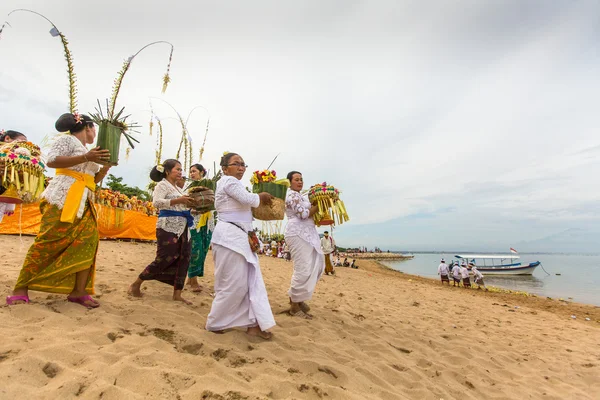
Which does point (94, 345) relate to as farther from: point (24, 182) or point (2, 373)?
point (24, 182)

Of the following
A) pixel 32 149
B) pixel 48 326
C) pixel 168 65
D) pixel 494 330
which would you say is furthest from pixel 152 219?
pixel 494 330

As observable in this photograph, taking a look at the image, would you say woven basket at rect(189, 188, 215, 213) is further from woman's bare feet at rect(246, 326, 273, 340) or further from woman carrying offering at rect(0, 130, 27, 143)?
woman carrying offering at rect(0, 130, 27, 143)

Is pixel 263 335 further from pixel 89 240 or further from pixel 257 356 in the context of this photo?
pixel 89 240

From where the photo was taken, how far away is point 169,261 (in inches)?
145

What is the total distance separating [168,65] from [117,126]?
2567mm

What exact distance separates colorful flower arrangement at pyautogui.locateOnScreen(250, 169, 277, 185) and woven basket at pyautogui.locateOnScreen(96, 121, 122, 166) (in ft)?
4.59

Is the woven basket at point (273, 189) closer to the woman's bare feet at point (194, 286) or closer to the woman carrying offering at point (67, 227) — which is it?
the woman carrying offering at point (67, 227)

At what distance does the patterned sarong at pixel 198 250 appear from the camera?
4688 mm

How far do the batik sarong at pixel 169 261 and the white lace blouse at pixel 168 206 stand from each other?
7cm

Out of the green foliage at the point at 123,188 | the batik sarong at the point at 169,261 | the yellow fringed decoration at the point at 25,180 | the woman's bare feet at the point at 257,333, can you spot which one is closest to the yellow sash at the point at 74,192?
the yellow fringed decoration at the point at 25,180

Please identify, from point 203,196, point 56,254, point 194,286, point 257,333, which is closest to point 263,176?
point 203,196

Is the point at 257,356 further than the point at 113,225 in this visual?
No

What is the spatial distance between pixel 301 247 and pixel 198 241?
1.85 metres

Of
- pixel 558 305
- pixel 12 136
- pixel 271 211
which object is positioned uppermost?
pixel 12 136
